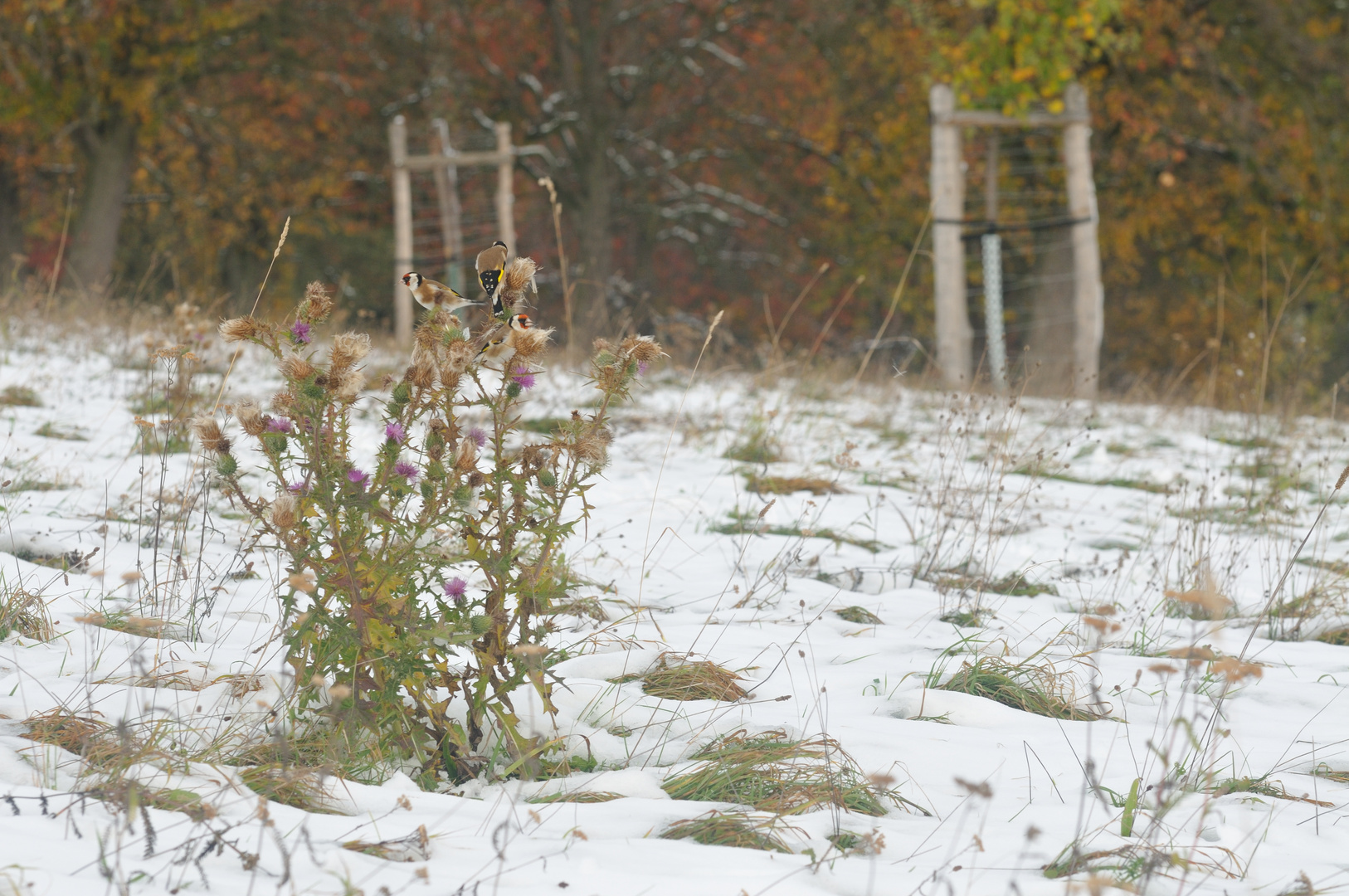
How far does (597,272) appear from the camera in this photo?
13.5 meters

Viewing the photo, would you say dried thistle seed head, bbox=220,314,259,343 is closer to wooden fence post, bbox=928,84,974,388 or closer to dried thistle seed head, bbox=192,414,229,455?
dried thistle seed head, bbox=192,414,229,455

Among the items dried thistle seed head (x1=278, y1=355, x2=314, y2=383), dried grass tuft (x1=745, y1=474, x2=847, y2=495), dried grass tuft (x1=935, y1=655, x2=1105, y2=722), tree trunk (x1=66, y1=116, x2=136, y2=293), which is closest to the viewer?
dried thistle seed head (x1=278, y1=355, x2=314, y2=383)

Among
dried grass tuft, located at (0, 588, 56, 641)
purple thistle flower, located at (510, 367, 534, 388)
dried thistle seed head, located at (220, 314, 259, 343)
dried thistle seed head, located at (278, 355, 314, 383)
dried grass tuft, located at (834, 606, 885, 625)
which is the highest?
dried thistle seed head, located at (220, 314, 259, 343)

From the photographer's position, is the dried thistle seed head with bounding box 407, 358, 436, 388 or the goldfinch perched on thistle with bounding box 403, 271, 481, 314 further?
the goldfinch perched on thistle with bounding box 403, 271, 481, 314

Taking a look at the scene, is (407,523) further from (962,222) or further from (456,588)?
(962,222)

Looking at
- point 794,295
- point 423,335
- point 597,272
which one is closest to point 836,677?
point 423,335

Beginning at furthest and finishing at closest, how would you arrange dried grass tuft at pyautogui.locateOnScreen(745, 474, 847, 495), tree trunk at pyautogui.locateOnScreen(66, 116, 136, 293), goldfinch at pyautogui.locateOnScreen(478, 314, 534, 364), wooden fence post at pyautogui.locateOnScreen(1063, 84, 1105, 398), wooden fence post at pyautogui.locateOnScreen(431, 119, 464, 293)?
tree trunk at pyautogui.locateOnScreen(66, 116, 136, 293), wooden fence post at pyautogui.locateOnScreen(431, 119, 464, 293), wooden fence post at pyautogui.locateOnScreen(1063, 84, 1105, 398), dried grass tuft at pyautogui.locateOnScreen(745, 474, 847, 495), goldfinch at pyautogui.locateOnScreen(478, 314, 534, 364)

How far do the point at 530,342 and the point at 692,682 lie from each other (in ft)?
3.17

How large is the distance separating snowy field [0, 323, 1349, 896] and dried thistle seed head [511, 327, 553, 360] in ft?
2.26

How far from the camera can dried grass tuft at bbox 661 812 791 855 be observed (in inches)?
71.3

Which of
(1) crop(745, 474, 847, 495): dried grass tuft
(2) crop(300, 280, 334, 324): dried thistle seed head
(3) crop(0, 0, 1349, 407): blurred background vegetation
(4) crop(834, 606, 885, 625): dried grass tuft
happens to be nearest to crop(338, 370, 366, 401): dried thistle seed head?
(2) crop(300, 280, 334, 324): dried thistle seed head

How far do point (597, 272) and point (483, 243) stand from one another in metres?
3.20

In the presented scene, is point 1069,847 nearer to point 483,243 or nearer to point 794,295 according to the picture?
point 483,243

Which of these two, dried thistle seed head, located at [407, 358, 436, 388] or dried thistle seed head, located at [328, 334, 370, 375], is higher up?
dried thistle seed head, located at [328, 334, 370, 375]
